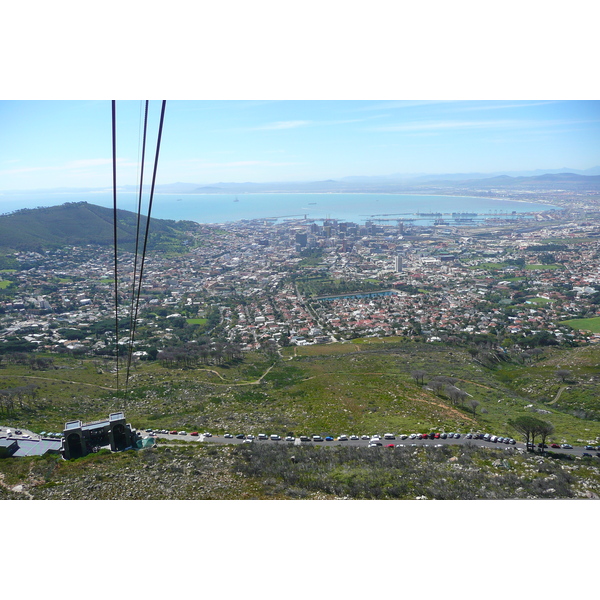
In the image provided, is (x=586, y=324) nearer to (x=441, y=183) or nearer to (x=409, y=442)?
(x=409, y=442)

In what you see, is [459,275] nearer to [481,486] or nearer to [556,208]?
[481,486]

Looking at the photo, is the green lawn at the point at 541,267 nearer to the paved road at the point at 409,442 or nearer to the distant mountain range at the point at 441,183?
the paved road at the point at 409,442

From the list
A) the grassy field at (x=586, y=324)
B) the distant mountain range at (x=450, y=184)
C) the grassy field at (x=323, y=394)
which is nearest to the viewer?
the grassy field at (x=323, y=394)

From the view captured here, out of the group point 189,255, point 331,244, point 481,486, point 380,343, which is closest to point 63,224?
point 189,255

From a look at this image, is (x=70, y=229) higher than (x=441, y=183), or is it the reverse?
(x=441, y=183)

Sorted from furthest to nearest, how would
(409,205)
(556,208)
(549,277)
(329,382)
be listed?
(409,205) < (556,208) < (549,277) < (329,382)

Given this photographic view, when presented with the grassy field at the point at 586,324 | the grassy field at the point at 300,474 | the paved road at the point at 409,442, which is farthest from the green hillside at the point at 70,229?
the grassy field at the point at 586,324

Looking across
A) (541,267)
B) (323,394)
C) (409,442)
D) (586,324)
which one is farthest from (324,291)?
(409,442)

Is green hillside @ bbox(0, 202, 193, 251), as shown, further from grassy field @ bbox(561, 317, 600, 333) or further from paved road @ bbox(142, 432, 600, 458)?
grassy field @ bbox(561, 317, 600, 333)
